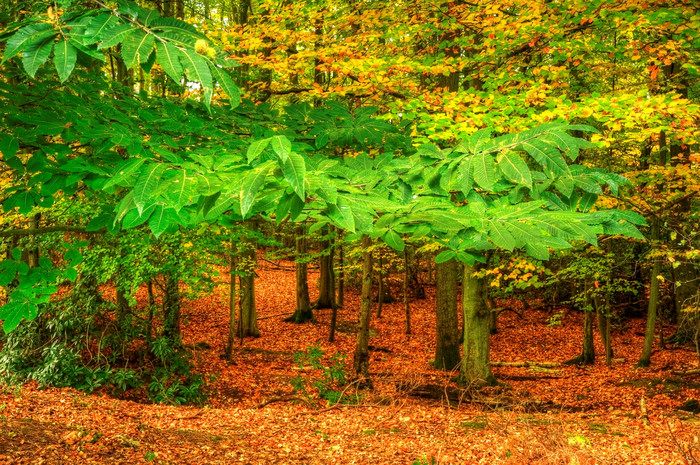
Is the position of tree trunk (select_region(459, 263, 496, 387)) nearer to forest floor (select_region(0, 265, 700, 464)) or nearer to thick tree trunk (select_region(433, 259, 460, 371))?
forest floor (select_region(0, 265, 700, 464))

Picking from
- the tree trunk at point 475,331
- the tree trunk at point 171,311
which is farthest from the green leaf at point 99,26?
the tree trunk at point 475,331

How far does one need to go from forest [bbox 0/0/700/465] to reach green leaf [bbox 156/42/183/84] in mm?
10

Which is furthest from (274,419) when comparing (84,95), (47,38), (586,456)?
(47,38)

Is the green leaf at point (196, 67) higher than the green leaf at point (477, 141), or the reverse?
the green leaf at point (196, 67)

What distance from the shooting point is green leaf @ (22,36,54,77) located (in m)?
1.70

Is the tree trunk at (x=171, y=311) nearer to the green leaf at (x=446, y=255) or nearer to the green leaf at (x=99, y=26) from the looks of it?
the green leaf at (x=446, y=255)

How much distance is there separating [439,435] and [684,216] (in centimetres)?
679

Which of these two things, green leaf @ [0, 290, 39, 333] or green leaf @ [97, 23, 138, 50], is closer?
green leaf @ [97, 23, 138, 50]

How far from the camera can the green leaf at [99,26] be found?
69.6 inches

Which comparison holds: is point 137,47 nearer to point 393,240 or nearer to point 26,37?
point 26,37

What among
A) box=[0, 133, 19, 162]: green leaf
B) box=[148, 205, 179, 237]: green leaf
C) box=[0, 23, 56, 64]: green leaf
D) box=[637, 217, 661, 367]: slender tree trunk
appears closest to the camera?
box=[0, 23, 56, 64]: green leaf

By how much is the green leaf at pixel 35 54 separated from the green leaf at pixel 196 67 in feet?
1.52

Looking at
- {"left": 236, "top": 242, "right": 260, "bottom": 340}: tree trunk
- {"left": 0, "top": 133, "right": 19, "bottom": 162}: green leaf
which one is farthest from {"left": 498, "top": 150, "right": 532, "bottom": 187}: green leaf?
{"left": 236, "top": 242, "right": 260, "bottom": 340}: tree trunk

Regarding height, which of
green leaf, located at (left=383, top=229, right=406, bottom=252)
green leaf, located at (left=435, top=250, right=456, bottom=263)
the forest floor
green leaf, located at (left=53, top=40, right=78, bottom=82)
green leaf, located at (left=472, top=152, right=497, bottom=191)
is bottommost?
the forest floor
